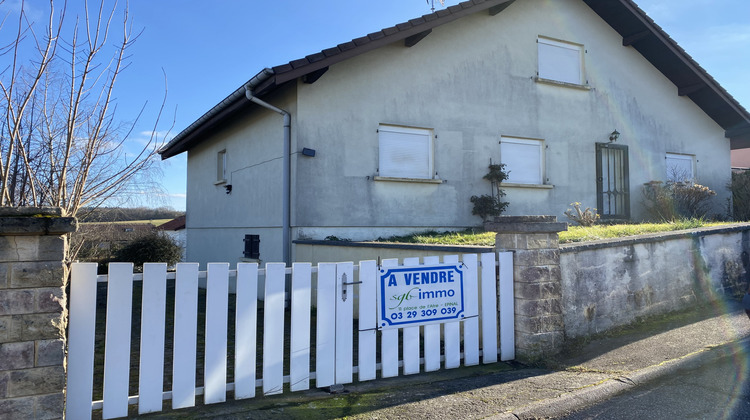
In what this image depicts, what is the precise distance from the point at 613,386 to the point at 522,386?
0.80 m

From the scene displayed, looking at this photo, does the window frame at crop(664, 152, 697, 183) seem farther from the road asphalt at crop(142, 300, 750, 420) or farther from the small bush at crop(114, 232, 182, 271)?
the small bush at crop(114, 232, 182, 271)

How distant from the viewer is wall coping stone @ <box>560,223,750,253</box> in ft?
18.5

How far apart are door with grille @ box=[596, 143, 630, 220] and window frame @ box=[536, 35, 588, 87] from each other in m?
1.85

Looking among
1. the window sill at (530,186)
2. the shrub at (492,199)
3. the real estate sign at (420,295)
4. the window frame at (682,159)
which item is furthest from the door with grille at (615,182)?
the real estate sign at (420,295)

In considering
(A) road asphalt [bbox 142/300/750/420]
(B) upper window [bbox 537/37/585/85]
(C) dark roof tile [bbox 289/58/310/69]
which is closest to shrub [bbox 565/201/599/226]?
(B) upper window [bbox 537/37/585/85]

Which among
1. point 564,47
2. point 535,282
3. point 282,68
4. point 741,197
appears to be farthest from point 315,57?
point 741,197

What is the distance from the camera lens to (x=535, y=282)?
16.6ft

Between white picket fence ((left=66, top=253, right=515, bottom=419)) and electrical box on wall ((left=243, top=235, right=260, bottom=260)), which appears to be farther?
electrical box on wall ((left=243, top=235, right=260, bottom=260))

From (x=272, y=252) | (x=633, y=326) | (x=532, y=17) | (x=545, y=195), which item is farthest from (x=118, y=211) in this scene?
(x=532, y=17)

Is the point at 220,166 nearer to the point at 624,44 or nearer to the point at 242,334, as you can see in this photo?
the point at 242,334

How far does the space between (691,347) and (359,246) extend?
4.30 meters

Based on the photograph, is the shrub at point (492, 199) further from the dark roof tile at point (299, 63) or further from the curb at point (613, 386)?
the curb at point (613, 386)

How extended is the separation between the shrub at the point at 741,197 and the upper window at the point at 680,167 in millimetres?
1312

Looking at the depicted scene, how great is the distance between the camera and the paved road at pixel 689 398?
12.3ft
